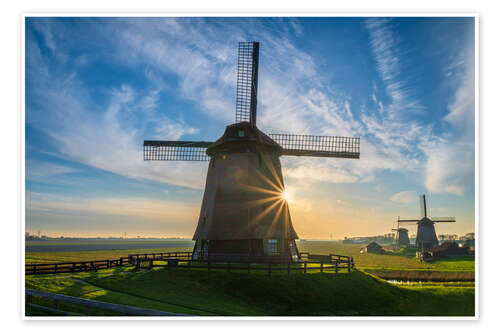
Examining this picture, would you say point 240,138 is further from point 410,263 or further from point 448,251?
point 448,251

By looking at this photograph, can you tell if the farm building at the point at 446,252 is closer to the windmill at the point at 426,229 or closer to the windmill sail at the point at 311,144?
the windmill at the point at 426,229

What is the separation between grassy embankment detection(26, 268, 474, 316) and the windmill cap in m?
7.58

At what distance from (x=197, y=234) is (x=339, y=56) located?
1292 centimetres

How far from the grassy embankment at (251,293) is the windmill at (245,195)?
2547 mm

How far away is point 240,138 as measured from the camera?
19250mm

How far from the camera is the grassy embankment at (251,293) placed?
41.2 feet

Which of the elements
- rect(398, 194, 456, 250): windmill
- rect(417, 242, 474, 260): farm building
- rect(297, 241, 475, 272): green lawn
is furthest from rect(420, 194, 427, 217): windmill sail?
rect(417, 242, 474, 260): farm building

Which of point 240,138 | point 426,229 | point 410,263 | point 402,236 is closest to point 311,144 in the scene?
point 240,138

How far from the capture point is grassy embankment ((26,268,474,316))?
1255 cm

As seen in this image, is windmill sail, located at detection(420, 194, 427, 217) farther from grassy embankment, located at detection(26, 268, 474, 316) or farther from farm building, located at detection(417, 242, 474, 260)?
grassy embankment, located at detection(26, 268, 474, 316)

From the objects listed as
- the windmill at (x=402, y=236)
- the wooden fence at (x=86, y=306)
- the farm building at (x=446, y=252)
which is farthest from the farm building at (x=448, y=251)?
the wooden fence at (x=86, y=306)
